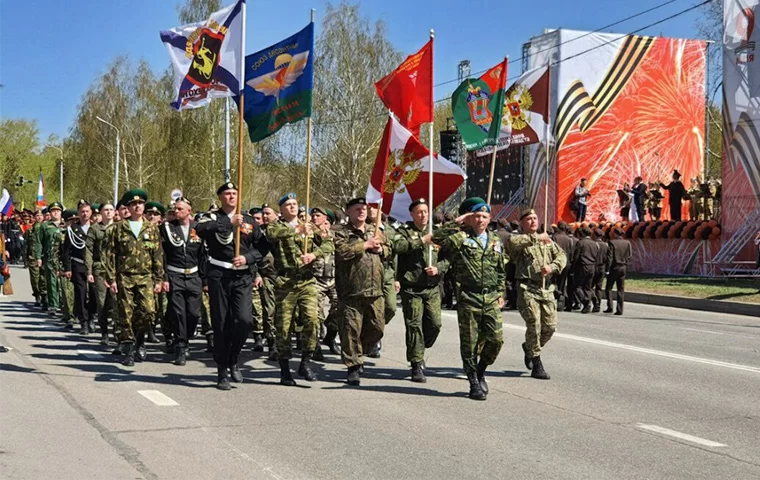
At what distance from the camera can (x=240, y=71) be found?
979 cm

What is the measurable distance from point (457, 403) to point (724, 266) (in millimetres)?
20457

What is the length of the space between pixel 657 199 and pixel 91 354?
25521mm

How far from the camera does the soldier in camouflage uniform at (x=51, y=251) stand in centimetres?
1630

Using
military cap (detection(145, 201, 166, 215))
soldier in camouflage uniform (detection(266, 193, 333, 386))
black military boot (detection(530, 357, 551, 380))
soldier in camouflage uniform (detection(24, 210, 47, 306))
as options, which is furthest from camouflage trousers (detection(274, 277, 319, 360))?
soldier in camouflage uniform (detection(24, 210, 47, 306))

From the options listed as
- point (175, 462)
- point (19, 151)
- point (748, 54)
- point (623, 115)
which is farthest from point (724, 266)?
point (19, 151)

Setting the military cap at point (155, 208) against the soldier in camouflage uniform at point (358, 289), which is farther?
the military cap at point (155, 208)

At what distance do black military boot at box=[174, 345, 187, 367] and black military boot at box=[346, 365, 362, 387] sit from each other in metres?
2.33

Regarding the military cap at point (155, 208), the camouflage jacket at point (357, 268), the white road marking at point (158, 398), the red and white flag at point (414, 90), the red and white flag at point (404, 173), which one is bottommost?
the white road marking at point (158, 398)

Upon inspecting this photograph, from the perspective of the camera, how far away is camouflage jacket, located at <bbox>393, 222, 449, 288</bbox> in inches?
369

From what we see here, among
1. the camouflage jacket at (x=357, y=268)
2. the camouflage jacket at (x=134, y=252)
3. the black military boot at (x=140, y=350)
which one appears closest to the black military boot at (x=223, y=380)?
the camouflage jacket at (x=357, y=268)

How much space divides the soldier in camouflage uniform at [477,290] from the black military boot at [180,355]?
11.8 feet

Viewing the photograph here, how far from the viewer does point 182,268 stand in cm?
1112

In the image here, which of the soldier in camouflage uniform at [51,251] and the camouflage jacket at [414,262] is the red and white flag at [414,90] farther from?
the soldier in camouflage uniform at [51,251]

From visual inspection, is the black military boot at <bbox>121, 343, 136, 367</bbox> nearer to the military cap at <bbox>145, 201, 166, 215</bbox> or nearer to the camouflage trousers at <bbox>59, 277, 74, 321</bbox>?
the military cap at <bbox>145, 201, 166, 215</bbox>
